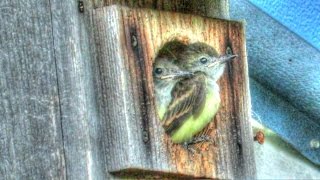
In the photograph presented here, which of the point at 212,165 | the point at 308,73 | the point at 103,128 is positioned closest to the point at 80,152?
the point at 103,128

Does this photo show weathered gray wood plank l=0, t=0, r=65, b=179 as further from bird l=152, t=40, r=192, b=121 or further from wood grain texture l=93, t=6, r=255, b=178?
bird l=152, t=40, r=192, b=121

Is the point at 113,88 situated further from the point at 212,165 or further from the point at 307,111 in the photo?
the point at 307,111

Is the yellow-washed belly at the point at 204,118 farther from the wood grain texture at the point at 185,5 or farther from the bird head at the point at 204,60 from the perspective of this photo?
the wood grain texture at the point at 185,5

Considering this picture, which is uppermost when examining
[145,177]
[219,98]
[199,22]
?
[199,22]

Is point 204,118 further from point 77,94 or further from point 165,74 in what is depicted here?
point 77,94

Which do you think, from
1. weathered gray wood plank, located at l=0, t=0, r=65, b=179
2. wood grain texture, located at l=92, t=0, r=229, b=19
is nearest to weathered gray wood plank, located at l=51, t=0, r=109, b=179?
weathered gray wood plank, located at l=0, t=0, r=65, b=179

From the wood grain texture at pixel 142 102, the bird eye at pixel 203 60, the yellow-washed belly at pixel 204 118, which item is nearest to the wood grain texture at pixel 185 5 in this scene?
the wood grain texture at pixel 142 102
